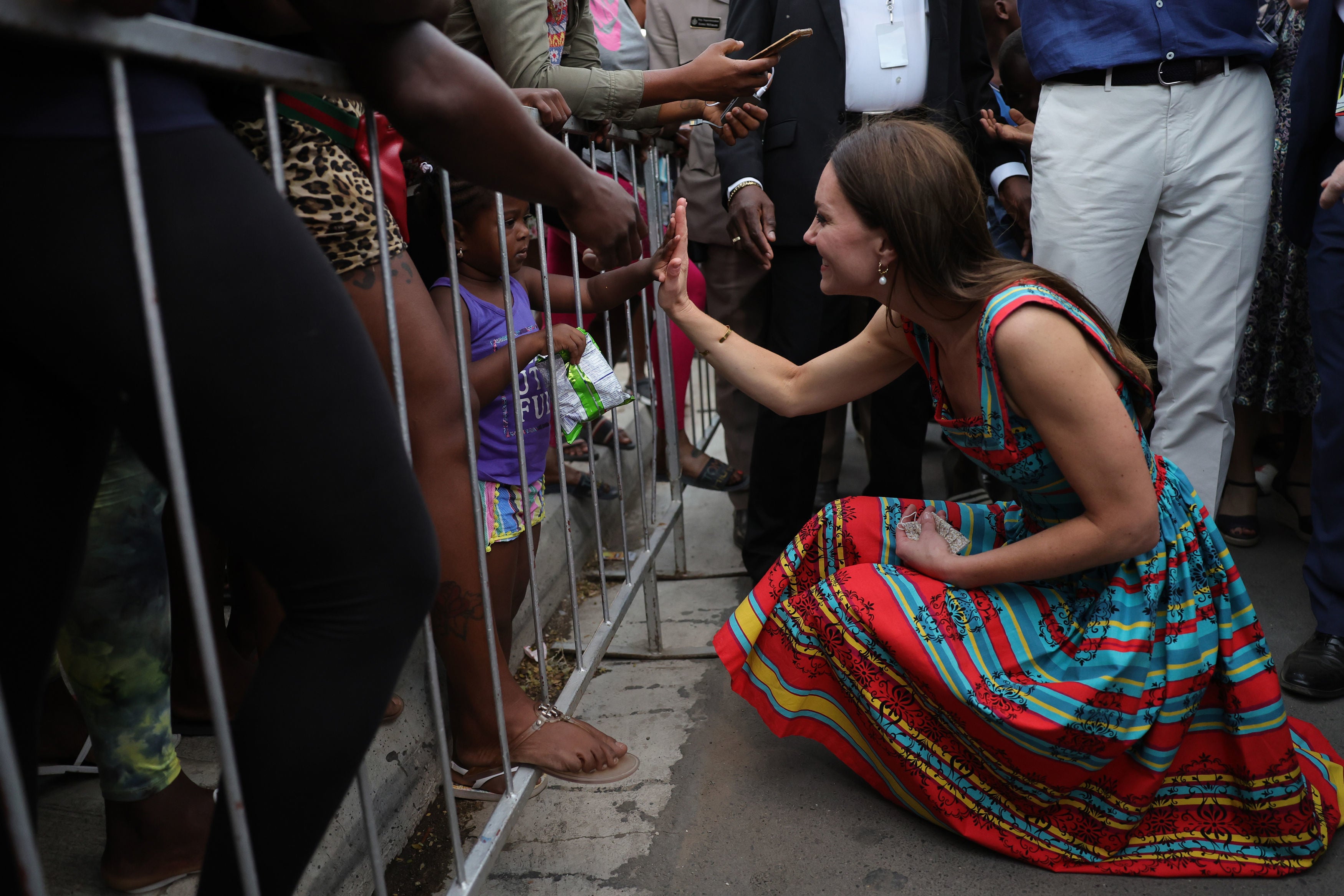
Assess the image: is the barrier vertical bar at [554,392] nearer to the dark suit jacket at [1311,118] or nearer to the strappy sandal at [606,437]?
the strappy sandal at [606,437]

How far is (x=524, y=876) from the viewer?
1.78 meters

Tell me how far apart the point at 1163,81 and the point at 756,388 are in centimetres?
142

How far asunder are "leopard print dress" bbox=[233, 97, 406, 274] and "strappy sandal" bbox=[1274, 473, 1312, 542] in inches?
120

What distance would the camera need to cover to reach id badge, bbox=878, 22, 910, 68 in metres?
2.87

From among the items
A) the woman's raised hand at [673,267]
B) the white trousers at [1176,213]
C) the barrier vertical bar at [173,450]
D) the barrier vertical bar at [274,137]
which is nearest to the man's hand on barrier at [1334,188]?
the white trousers at [1176,213]

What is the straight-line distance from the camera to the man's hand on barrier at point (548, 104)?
1741 millimetres

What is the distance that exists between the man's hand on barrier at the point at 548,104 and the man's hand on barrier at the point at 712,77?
1.69ft

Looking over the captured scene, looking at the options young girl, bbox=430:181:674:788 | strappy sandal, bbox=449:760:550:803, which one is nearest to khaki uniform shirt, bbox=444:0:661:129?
young girl, bbox=430:181:674:788

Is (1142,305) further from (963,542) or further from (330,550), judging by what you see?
(330,550)

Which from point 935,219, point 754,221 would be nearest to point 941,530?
point 935,219

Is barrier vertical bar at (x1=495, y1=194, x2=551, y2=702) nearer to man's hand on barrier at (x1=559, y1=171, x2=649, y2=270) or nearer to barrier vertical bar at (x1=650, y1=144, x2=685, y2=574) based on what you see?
man's hand on barrier at (x1=559, y1=171, x2=649, y2=270)

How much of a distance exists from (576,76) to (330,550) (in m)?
1.64

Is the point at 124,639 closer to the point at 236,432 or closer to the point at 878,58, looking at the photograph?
the point at 236,432

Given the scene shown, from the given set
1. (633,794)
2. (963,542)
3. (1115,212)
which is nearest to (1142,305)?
(1115,212)
